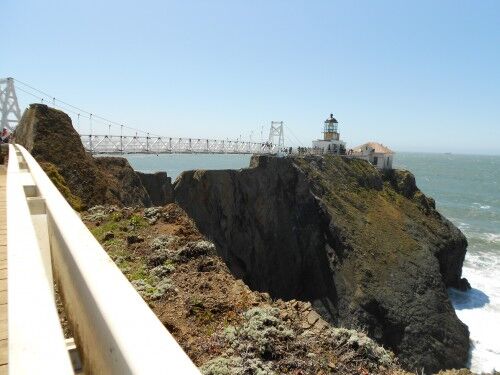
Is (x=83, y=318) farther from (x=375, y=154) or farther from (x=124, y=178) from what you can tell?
(x=375, y=154)

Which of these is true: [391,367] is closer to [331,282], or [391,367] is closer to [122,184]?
[122,184]

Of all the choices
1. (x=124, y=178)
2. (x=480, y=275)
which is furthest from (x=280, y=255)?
(x=480, y=275)

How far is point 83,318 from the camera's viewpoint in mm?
2162

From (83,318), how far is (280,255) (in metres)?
31.1

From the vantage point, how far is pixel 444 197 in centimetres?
10744

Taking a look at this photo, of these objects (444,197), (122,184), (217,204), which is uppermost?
(122,184)

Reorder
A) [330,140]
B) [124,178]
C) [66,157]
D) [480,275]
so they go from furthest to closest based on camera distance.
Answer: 1. [330,140]
2. [480,275]
3. [124,178]
4. [66,157]

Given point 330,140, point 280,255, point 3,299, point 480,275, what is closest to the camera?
point 3,299

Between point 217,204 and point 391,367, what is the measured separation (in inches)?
922

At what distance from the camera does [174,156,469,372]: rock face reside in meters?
28.5

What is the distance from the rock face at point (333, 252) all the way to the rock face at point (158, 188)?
729 millimetres

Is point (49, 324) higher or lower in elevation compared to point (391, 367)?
higher

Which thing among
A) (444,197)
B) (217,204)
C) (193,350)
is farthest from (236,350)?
(444,197)

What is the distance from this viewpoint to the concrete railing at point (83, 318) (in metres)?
1.43
